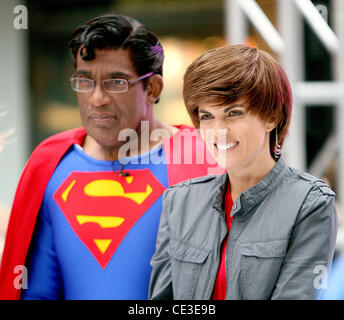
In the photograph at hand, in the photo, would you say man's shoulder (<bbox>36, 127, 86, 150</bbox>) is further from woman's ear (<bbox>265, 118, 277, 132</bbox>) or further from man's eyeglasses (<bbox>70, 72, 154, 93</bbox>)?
woman's ear (<bbox>265, 118, 277, 132</bbox>)

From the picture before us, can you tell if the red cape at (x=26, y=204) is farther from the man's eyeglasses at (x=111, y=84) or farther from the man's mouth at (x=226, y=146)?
the man's mouth at (x=226, y=146)

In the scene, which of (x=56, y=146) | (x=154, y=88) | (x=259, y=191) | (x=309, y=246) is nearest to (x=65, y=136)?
(x=56, y=146)

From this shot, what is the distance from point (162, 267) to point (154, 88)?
1.32ft

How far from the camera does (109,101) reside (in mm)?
1188

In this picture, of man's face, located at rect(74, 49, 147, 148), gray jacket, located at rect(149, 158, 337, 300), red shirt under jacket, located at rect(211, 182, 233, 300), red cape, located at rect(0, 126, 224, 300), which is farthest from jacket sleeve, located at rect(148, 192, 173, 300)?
red cape, located at rect(0, 126, 224, 300)

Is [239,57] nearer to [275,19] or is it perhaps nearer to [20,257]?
[275,19]

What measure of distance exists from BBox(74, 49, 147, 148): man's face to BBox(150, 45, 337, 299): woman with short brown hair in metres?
0.18

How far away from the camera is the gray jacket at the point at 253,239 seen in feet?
3.25

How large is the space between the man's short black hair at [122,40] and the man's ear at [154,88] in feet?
0.05

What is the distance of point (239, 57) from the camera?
1008 millimetres

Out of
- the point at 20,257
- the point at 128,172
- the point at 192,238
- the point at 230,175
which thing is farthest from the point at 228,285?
the point at 20,257

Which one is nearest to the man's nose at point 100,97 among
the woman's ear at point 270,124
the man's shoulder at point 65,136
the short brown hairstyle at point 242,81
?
the man's shoulder at point 65,136

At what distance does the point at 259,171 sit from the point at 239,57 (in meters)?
0.23
